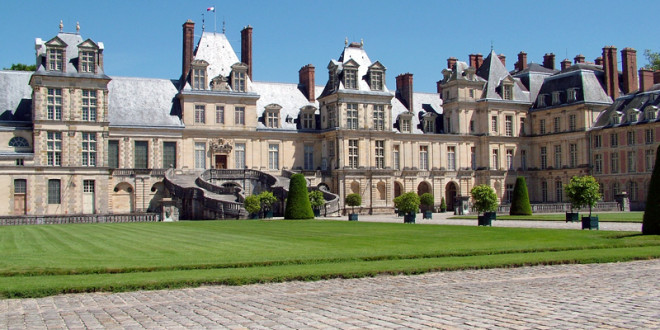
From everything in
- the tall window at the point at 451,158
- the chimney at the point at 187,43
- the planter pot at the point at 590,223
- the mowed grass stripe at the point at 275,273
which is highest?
the chimney at the point at 187,43

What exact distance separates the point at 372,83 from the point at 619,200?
19933 mm

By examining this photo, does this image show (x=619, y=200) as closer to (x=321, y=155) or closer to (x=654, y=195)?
(x=321, y=155)

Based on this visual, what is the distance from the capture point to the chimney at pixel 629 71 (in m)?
57.6

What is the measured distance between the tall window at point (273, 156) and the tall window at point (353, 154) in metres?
5.38

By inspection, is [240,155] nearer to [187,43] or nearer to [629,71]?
[187,43]

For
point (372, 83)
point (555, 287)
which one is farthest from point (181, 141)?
point (555, 287)

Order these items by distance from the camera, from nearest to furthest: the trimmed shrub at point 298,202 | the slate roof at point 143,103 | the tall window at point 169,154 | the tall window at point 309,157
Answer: the trimmed shrub at point 298,202 < the slate roof at point 143,103 < the tall window at point 169,154 < the tall window at point 309,157

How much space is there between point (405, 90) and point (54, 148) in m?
Result: 28.9

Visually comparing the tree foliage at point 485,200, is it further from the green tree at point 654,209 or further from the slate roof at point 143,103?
the slate roof at point 143,103

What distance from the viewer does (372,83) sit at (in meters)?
56.0

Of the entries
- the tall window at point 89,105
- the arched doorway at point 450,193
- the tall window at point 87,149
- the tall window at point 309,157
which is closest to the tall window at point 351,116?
the tall window at point 309,157

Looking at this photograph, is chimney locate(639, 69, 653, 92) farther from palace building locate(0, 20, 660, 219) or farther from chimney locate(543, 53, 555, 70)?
chimney locate(543, 53, 555, 70)

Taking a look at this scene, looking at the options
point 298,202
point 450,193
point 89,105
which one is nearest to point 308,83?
point 450,193

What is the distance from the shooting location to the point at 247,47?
2153 inches
